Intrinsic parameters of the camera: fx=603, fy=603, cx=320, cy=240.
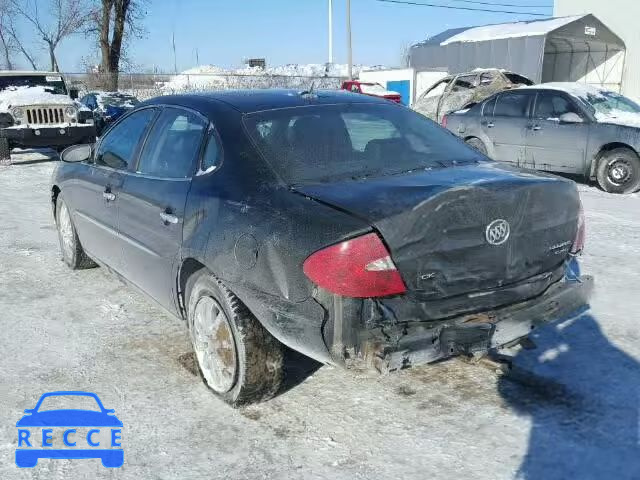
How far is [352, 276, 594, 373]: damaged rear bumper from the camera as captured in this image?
2498 millimetres

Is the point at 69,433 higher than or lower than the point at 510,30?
lower

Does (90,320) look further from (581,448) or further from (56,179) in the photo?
(581,448)

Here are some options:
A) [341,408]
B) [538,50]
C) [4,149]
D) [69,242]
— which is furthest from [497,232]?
[538,50]

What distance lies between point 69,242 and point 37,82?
421 inches

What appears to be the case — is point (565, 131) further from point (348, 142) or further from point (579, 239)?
point (348, 142)

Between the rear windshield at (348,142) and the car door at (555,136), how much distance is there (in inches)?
239

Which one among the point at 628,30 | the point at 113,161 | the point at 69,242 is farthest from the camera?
the point at 628,30

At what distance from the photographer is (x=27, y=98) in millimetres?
13164

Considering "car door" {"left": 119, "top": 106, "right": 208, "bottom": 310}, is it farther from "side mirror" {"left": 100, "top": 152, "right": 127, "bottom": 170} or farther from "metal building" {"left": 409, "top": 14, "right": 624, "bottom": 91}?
"metal building" {"left": 409, "top": 14, "right": 624, "bottom": 91}

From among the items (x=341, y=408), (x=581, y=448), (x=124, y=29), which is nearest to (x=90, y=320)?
(x=341, y=408)

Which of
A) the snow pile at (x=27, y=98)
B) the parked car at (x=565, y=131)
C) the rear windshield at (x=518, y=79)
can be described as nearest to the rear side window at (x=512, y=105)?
the parked car at (x=565, y=131)

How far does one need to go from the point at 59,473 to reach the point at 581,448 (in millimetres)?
2329

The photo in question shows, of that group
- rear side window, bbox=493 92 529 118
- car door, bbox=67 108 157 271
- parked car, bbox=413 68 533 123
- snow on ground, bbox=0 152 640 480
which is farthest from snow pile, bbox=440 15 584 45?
car door, bbox=67 108 157 271

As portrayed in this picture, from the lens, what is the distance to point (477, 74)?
588 inches
